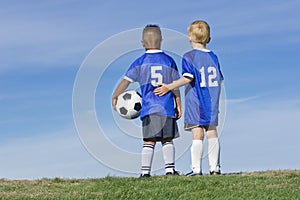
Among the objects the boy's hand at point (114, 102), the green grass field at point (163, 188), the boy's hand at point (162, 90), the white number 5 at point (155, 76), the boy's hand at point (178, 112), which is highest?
the white number 5 at point (155, 76)

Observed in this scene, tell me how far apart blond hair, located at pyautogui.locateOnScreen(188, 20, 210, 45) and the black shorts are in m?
1.45

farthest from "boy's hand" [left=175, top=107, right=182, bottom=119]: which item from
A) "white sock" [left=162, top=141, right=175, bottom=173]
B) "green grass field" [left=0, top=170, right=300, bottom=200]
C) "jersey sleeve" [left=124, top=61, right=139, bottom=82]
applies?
"green grass field" [left=0, top=170, right=300, bottom=200]

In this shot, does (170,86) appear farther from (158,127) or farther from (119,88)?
(119,88)

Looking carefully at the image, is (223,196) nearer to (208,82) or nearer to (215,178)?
(215,178)

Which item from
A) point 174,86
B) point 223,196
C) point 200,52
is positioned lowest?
point 223,196

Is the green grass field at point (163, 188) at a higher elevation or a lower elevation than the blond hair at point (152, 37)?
lower

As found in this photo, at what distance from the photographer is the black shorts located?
35.2ft

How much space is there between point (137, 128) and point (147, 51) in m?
1.32

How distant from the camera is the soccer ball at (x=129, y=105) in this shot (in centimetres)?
1091

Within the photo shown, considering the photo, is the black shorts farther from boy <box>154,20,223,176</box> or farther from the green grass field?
the green grass field

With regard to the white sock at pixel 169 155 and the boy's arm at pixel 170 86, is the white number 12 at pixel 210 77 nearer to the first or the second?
the boy's arm at pixel 170 86

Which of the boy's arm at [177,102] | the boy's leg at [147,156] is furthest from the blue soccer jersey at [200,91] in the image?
the boy's leg at [147,156]

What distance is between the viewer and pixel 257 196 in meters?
9.04

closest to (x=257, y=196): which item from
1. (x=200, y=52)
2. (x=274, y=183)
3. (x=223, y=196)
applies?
(x=223, y=196)
